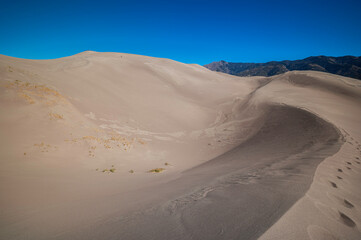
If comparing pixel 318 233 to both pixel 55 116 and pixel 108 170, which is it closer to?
pixel 108 170

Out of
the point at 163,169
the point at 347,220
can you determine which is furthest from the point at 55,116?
the point at 347,220

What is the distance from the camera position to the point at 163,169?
321 inches

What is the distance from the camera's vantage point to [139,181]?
20.4 ft

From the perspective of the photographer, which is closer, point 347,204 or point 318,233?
point 318,233

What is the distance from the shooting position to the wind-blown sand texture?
2488 millimetres

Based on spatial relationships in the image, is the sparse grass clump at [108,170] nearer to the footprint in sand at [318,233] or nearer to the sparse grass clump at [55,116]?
the sparse grass clump at [55,116]

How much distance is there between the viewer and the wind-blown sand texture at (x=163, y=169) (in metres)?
2.49

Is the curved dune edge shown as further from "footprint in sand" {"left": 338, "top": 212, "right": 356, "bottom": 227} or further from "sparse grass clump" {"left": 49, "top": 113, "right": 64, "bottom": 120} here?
"sparse grass clump" {"left": 49, "top": 113, "right": 64, "bottom": 120}

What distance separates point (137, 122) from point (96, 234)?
39.8 ft

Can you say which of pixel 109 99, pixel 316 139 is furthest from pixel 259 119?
pixel 109 99

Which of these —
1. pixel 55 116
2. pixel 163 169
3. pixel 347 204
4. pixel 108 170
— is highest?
pixel 55 116

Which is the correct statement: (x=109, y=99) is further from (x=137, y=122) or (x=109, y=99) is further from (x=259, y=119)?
(x=259, y=119)

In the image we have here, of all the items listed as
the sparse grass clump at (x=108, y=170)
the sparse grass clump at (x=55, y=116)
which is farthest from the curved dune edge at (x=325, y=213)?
the sparse grass clump at (x=55, y=116)

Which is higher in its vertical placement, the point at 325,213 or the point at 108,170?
the point at 325,213
